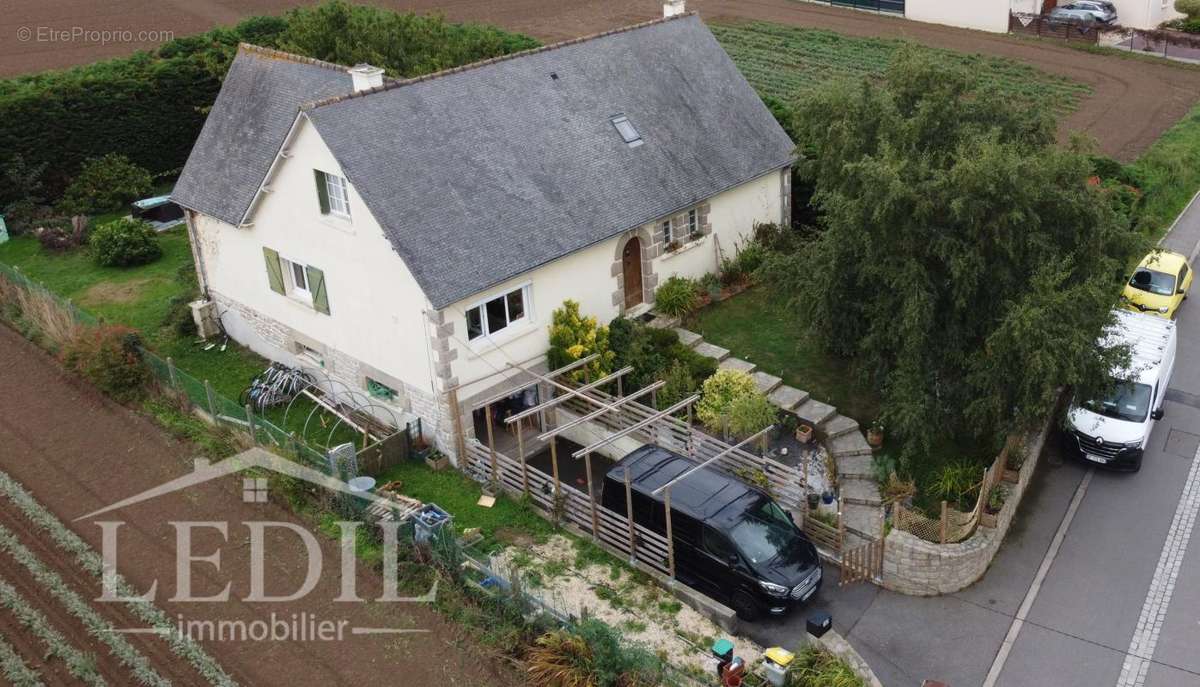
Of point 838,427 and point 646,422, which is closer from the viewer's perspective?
point 646,422

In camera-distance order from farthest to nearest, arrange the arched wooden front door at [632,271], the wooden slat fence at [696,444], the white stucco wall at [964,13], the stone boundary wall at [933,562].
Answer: the white stucco wall at [964,13], the arched wooden front door at [632,271], the wooden slat fence at [696,444], the stone boundary wall at [933,562]

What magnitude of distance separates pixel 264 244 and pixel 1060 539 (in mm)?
17642

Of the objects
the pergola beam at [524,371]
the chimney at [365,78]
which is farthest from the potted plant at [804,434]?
the chimney at [365,78]

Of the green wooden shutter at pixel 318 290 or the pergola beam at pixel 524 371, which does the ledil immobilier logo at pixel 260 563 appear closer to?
the pergola beam at pixel 524 371

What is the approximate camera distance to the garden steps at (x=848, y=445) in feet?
71.4

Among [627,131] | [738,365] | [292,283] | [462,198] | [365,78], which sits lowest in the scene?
[738,365]

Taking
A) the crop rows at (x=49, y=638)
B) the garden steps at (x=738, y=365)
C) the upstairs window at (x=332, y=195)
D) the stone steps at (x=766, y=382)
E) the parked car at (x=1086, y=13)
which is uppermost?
the upstairs window at (x=332, y=195)

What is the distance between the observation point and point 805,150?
1141 inches

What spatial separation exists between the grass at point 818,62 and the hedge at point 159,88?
14.0 meters

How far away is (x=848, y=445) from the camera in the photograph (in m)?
22.0

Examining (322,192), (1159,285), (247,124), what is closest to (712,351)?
(322,192)

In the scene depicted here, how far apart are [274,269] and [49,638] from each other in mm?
9600

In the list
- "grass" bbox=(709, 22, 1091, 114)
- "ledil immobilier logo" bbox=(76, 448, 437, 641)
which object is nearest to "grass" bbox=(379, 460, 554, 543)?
"ledil immobilier logo" bbox=(76, 448, 437, 641)

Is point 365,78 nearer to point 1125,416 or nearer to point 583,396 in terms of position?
point 583,396
